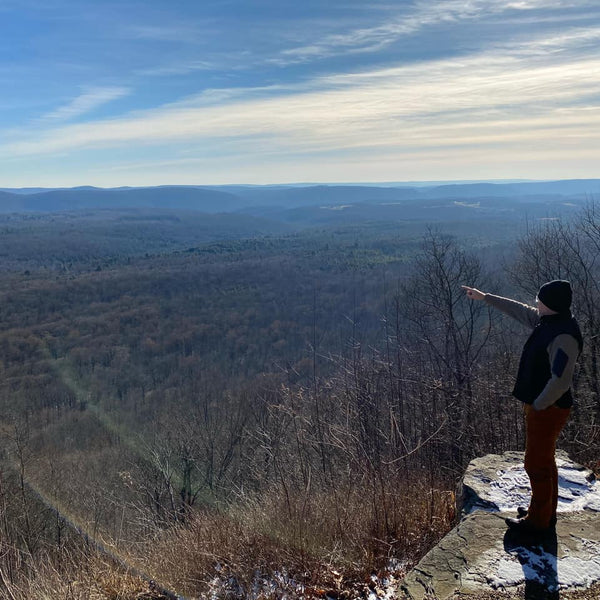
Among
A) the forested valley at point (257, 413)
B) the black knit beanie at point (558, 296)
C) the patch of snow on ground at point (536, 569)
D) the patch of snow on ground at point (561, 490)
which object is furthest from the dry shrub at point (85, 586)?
the black knit beanie at point (558, 296)

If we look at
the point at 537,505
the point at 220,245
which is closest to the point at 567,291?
the point at 537,505

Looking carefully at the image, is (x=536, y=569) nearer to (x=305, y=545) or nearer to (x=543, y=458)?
(x=543, y=458)

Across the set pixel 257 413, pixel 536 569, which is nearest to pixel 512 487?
pixel 536 569

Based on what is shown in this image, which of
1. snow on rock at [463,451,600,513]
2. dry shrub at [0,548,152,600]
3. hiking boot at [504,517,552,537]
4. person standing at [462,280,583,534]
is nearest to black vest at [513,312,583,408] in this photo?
person standing at [462,280,583,534]

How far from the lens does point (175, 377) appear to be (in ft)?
143

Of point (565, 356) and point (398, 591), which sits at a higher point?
point (565, 356)

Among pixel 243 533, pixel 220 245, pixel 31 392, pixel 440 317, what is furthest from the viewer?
pixel 220 245

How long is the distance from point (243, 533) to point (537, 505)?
243 cm

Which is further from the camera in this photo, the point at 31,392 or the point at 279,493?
the point at 31,392

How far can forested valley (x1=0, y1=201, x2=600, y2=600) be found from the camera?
4.25 meters

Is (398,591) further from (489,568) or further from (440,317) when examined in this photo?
(440,317)

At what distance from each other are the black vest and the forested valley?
1.46 meters

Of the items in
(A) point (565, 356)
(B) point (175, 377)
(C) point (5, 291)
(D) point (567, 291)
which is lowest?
(B) point (175, 377)

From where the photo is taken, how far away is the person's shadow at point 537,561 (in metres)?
3.20
